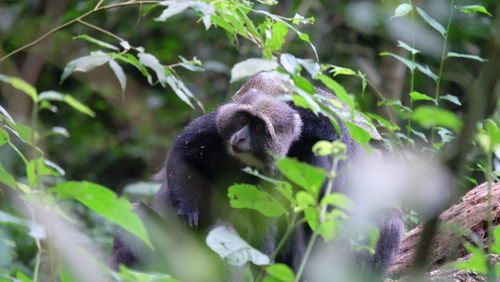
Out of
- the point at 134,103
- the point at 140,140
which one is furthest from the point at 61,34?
the point at 140,140

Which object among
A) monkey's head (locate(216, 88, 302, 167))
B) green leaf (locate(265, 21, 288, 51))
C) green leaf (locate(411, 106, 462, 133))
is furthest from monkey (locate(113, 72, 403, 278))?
green leaf (locate(411, 106, 462, 133))

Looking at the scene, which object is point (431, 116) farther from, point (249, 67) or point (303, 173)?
point (249, 67)

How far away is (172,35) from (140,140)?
1.44 m

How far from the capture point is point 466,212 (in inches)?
154

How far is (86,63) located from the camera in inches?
84.0

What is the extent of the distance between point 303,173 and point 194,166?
2.76 metres

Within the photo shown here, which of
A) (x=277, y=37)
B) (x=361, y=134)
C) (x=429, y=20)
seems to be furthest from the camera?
(x=429, y=20)

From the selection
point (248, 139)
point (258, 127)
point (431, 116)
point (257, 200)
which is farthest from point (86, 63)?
point (258, 127)

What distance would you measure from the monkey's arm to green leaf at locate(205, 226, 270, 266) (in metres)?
2.36

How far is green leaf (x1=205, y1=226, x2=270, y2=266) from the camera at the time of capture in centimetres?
169

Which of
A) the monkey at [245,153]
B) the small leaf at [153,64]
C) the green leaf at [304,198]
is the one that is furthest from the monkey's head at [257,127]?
the green leaf at [304,198]

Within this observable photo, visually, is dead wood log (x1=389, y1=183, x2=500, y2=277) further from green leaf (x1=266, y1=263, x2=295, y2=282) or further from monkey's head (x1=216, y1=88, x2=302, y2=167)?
green leaf (x1=266, y1=263, x2=295, y2=282)

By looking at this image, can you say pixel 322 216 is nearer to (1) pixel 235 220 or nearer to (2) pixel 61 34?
(1) pixel 235 220

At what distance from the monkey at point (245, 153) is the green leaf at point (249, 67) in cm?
213
